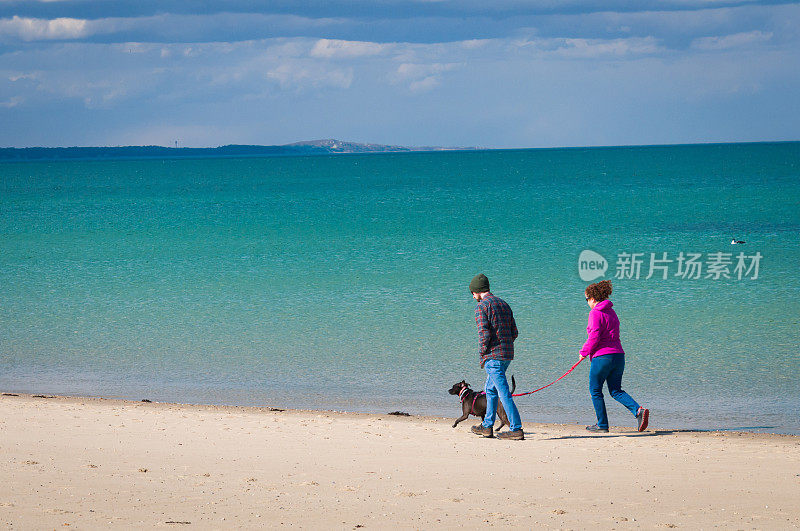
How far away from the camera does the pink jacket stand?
7.17 meters

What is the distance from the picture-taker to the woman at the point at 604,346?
283 inches

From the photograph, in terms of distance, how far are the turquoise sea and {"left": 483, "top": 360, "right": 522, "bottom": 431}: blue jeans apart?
1340 millimetres

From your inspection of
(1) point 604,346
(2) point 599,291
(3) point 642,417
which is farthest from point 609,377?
(2) point 599,291

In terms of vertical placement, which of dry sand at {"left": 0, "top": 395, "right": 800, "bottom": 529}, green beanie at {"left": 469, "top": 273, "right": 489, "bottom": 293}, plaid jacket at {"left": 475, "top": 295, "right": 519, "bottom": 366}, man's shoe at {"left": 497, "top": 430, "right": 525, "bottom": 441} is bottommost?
dry sand at {"left": 0, "top": 395, "right": 800, "bottom": 529}

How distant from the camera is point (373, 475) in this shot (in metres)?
6.18

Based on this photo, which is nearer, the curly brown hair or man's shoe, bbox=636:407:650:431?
the curly brown hair

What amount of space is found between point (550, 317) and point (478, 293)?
7854 millimetres

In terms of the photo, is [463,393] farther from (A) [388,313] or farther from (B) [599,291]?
(A) [388,313]

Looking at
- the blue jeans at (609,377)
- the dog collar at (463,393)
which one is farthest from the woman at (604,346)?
the dog collar at (463,393)

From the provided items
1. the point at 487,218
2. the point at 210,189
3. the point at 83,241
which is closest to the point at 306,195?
the point at 210,189

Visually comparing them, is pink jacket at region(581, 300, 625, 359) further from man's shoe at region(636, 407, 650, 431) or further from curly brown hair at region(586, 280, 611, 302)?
man's shoe at region(636, 407, 650, 431)

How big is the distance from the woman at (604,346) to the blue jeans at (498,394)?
67 cm

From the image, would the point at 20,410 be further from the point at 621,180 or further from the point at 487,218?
the point at 621,180

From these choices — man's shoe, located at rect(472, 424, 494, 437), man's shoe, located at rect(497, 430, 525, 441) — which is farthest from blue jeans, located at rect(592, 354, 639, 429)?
man's shoe, located at rect(472, 424, 494, 437)
